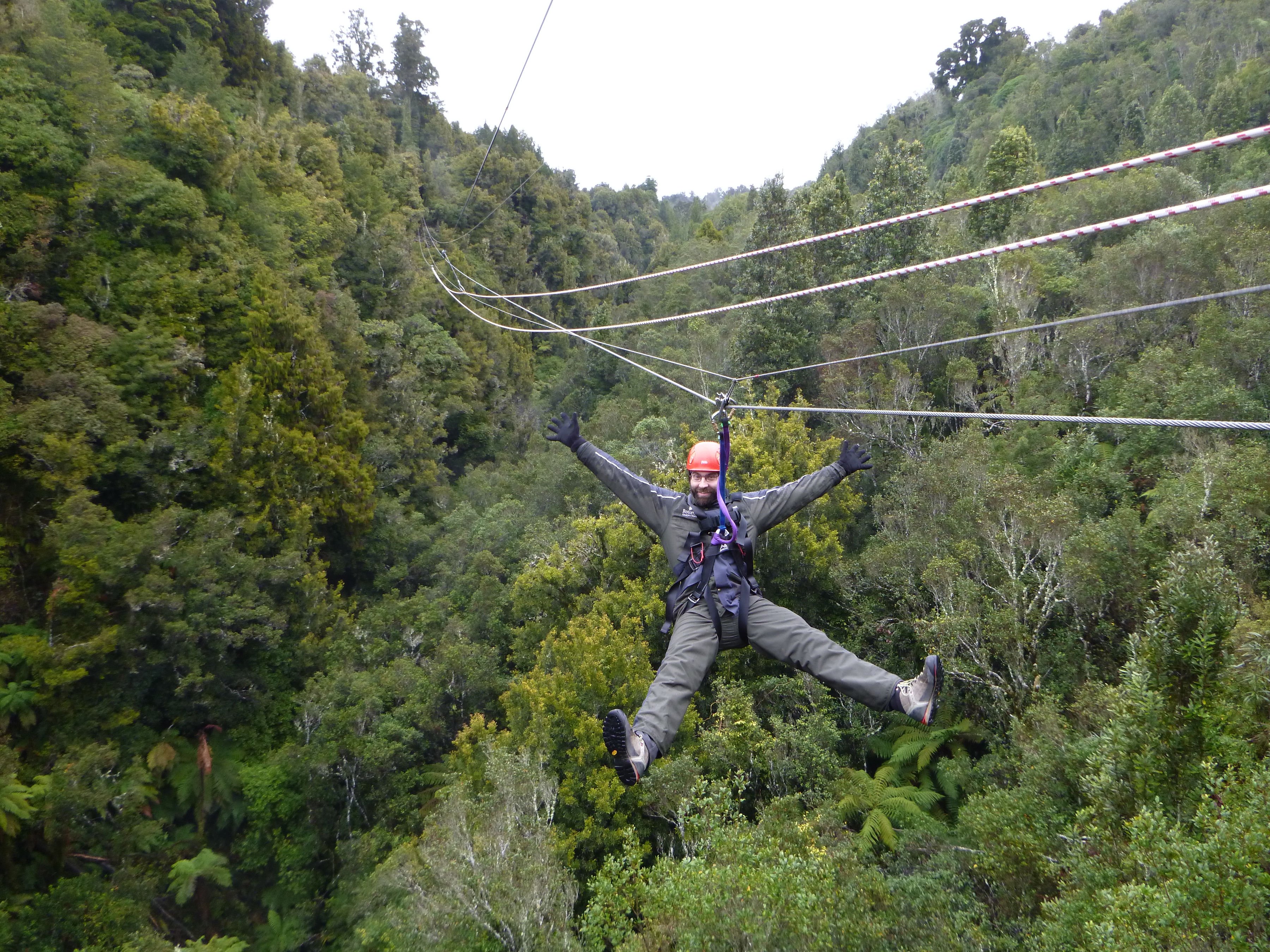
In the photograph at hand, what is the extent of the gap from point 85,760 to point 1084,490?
56.5 ft

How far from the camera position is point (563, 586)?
16.0 meters

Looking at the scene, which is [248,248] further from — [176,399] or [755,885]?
[755,885]

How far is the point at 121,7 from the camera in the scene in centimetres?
2369

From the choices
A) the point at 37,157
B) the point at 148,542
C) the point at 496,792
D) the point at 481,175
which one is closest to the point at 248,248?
the point at 37,157

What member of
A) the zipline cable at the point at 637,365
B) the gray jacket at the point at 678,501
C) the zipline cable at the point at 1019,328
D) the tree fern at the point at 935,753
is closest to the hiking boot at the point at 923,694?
the gray jacket at the point at 678,501

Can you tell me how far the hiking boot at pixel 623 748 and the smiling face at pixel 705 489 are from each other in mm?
1343

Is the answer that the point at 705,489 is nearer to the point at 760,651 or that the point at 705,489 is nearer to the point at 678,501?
the point at 678,501

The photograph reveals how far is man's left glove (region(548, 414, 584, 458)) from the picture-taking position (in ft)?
14.4

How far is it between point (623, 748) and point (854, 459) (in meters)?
1.92

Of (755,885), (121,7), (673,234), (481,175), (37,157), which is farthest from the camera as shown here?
(673,234)

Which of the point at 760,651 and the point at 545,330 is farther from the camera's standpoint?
the point at 545,330

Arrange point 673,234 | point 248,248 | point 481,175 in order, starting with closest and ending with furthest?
point 248,248 → point 481,175 → point 673,234

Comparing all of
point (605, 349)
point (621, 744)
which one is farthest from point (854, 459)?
point (605, 349)

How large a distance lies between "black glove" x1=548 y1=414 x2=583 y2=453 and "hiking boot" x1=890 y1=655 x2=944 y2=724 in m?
2.10
